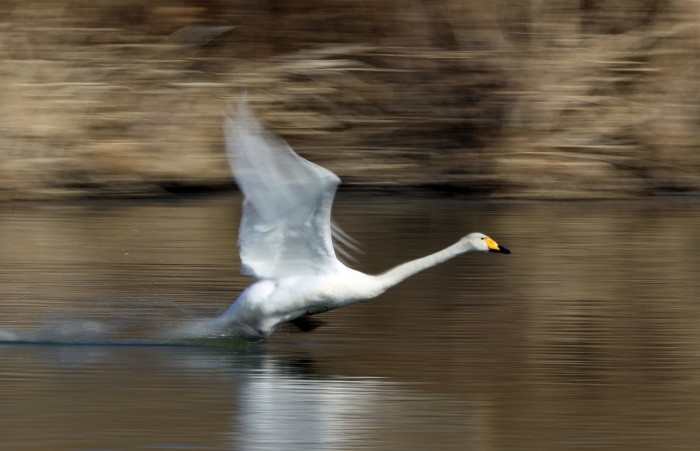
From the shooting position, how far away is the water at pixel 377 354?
5.43 meters

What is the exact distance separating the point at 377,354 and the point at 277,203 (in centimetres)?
83

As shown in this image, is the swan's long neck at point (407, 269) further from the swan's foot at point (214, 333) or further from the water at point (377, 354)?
the swan's foot at point (214, 333)

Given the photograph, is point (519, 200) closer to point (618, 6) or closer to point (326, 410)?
point (618, 6)

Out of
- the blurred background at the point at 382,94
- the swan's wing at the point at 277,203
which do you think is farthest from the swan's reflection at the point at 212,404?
the blurred background at the point at 382,94

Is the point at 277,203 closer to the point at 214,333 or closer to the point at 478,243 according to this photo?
the point at 214,333

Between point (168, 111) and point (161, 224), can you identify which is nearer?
point (161, 224)

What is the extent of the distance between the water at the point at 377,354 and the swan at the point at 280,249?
7.8 inches

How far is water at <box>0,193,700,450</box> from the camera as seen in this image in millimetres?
5430

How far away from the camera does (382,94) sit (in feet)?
56.7

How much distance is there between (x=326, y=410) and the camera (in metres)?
5.76

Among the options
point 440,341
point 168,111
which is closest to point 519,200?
point 168,111

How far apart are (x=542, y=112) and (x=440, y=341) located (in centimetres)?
948

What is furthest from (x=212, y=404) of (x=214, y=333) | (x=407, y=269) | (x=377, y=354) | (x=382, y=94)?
(x=382, y=94)

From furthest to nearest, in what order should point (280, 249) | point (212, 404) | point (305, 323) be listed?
point (305, 323) → point (280, 249) → point (212, 404)
